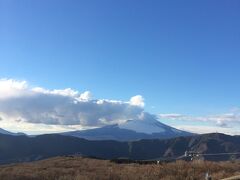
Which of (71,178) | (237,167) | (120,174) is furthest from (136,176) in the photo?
(237,167)

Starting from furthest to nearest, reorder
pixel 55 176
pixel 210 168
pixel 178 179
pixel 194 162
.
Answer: pixel 194 162
pixel 210 168
pixel 55 176
pixel 178 179

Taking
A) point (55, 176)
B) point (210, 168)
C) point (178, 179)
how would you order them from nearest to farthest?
1. point (178, 179)
2. point (55, 176)
3. point (210, 168)

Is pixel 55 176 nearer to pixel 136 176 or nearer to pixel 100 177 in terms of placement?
pixel 100 177

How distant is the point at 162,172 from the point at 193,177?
A: 6.81ft

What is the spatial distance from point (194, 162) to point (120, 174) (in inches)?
207

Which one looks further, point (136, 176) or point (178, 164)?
point (178, 164)

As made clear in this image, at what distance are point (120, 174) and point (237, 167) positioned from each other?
22.5 feet

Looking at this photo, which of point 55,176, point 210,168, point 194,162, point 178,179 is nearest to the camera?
point 178,179

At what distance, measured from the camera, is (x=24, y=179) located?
24281 mm

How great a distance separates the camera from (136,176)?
24.5 m

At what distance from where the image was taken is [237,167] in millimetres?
27781

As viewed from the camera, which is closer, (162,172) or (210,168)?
(162,172)

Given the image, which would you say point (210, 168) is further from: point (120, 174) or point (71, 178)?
point (71, 178)

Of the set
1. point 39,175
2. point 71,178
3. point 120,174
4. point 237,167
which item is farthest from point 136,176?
point 237,167
